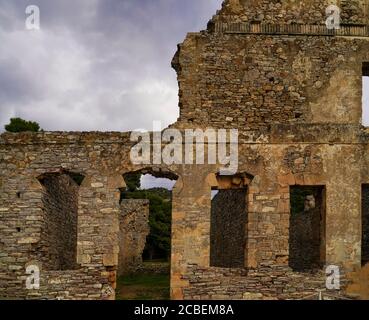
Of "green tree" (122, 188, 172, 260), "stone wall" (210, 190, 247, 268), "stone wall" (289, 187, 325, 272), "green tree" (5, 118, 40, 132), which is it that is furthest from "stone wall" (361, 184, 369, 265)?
→ "green tree" (122, 188, 172, 260)

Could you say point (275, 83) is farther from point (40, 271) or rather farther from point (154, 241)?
point (154, 241)

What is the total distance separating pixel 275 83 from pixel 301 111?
101cm

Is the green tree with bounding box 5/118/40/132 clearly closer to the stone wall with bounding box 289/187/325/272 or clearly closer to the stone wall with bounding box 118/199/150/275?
the stone wall with bounding box 118/199/150/275

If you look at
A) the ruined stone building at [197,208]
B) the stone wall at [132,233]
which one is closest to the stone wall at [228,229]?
the ruined stone building at [197,208]

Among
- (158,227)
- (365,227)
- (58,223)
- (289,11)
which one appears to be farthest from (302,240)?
(158,227)

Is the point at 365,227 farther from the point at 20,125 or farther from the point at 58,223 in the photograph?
the point at 20,125

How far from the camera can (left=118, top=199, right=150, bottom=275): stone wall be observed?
77.6ft

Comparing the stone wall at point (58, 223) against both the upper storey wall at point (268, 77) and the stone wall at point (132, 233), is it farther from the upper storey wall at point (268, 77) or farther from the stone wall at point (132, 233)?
the stone wall at point (132, 233)

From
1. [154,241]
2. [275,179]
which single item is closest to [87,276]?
[275,179]

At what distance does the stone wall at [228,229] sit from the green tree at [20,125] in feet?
27.7

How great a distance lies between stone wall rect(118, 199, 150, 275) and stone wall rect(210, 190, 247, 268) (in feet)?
11.9

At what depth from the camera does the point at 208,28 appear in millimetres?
16141

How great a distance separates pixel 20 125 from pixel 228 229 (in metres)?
10.6

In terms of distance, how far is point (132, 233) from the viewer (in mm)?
24609
